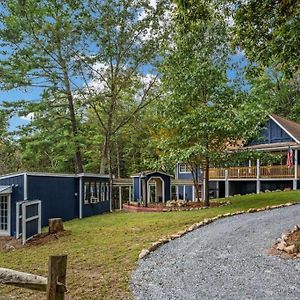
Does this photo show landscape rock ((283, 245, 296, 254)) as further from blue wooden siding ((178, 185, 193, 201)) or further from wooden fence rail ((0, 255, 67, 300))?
blue wooden siding ((178, 185, 193, 201))

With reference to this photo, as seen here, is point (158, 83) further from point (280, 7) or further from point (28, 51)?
point (280, 7)

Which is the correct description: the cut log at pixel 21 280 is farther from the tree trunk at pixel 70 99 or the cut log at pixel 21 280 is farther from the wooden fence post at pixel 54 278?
the tree trunk at pixel 70 99

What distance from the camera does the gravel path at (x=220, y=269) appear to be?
5465 mm

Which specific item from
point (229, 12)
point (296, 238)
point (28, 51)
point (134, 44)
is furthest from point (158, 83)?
point (296, 238)

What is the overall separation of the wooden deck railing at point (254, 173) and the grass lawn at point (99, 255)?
1097cm

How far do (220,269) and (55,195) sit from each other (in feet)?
34.3

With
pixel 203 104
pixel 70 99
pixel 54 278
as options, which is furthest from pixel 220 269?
pixel 70 99

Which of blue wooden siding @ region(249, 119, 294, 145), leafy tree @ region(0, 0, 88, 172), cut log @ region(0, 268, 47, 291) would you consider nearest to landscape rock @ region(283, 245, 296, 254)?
cut log @ region(0, 268, 47, 291)

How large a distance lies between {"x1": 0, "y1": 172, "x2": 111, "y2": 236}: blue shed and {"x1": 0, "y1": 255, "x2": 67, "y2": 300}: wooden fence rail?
8362 millimetres

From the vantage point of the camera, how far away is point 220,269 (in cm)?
663

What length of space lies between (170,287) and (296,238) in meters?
3.73

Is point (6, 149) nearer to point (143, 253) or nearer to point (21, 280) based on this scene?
point (143, 253)

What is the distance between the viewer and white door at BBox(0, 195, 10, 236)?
1348 cm

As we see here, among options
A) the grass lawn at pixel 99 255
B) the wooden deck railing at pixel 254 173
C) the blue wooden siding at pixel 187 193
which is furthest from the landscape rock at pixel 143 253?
the blue wooden siding at pixel 187 193
